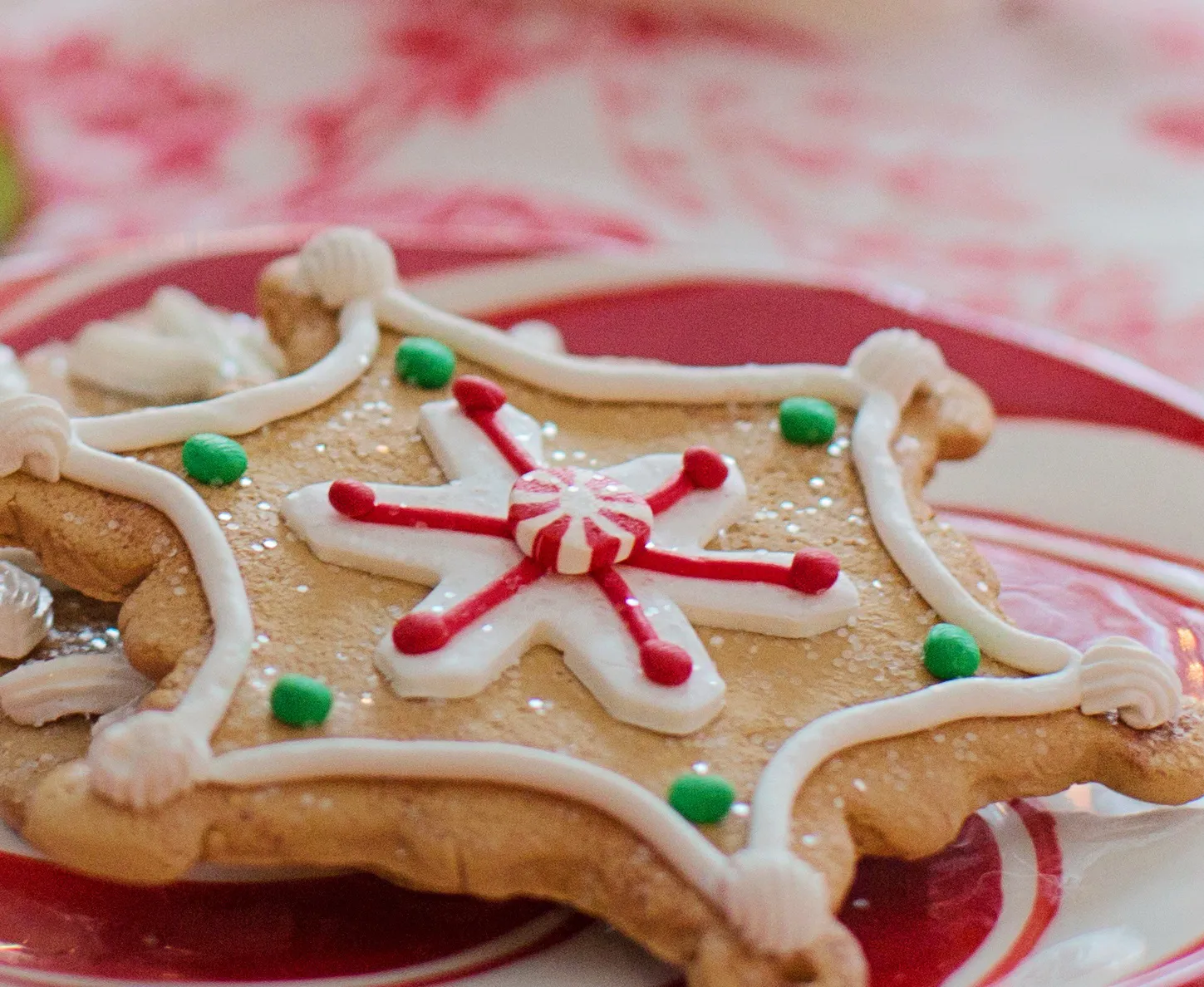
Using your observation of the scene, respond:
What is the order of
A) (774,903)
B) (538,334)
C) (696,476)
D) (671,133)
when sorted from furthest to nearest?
(671,133), (538,334), (696,476), (774,903)

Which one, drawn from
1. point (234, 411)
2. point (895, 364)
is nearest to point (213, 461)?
point (234, 411)

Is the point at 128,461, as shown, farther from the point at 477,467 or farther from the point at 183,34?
the point at 183,34

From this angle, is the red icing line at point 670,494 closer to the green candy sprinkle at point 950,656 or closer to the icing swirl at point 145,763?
the green candy sprinkle at point 950,656

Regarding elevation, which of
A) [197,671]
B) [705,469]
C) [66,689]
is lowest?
[66,689]

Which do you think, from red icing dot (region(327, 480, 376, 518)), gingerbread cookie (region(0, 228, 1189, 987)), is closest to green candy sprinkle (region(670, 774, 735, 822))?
gingerbread cookie (region(0, 228, 1189, 987))

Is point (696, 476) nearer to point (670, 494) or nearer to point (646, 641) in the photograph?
point (670, 494)

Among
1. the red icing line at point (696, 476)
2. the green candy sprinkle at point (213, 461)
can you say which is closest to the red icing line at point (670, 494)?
the red icing line at point (696, 476)
